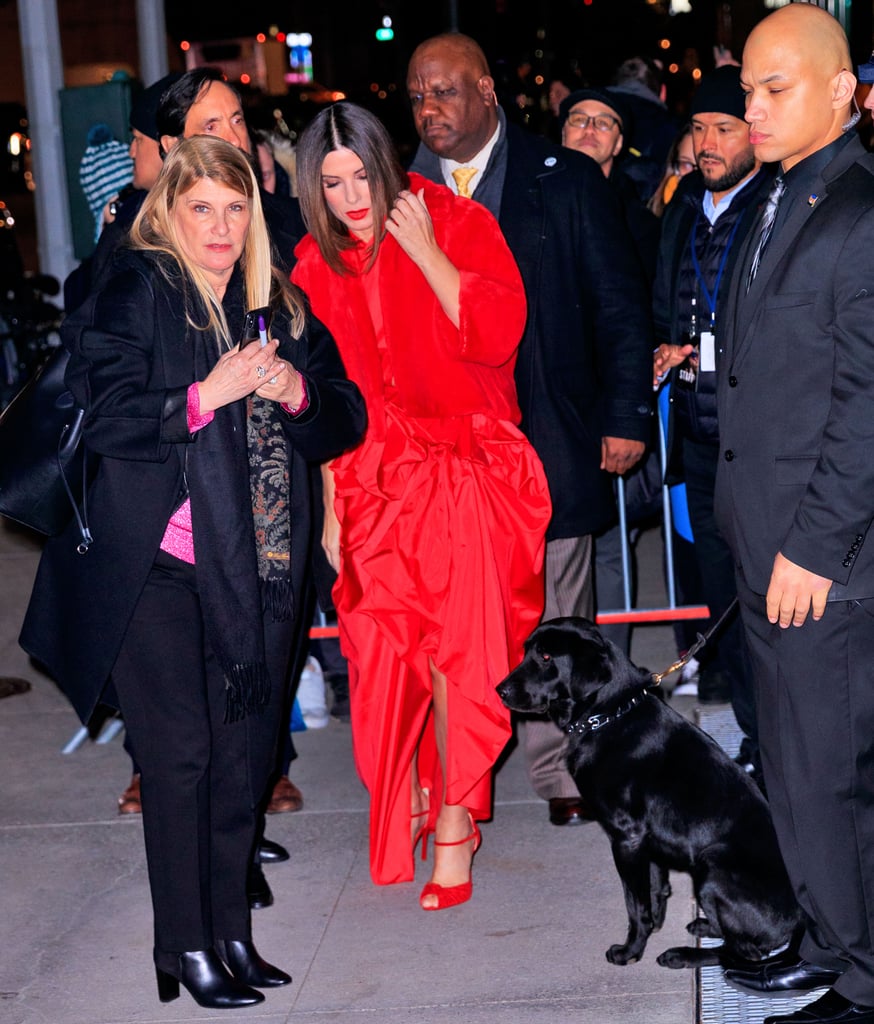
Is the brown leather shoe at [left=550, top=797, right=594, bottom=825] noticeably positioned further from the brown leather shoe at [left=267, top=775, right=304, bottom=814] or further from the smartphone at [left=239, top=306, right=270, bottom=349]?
the smartphone at [left=239, top=306, right=270, bottom=349]

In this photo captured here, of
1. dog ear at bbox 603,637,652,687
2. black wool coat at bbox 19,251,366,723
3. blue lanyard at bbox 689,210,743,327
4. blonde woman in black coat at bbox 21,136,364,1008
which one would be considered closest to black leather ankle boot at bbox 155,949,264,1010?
blonde woman in black coat at bbox 21,136,364,1008

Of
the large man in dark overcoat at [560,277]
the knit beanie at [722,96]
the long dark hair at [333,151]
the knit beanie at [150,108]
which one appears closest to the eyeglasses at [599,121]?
the knit beanie at [722,96]

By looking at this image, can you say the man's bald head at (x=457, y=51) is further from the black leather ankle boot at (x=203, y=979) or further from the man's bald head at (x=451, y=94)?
the black leather ankle boot at (x=203, y=979)

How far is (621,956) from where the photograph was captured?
3920 millimetres

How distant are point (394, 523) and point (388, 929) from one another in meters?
1.18

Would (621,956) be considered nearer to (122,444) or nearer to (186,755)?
(186,755)

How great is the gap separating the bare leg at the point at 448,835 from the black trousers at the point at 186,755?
0.68 meters

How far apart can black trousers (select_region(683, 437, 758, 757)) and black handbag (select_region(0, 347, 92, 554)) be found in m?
2.28

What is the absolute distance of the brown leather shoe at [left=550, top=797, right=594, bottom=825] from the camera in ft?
15.9

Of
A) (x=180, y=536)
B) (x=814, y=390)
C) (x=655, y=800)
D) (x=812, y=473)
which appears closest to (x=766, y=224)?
(x=814, y=390)

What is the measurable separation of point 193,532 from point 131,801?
194 cm

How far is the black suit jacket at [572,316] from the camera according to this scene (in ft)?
14.8

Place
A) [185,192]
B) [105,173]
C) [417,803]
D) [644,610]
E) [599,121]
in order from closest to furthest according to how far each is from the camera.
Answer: [185,192]
[417,803]
[644,610]
[599,121]
[105,173]

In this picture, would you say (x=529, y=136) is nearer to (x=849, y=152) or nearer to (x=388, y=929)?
(x=849, y=152)
